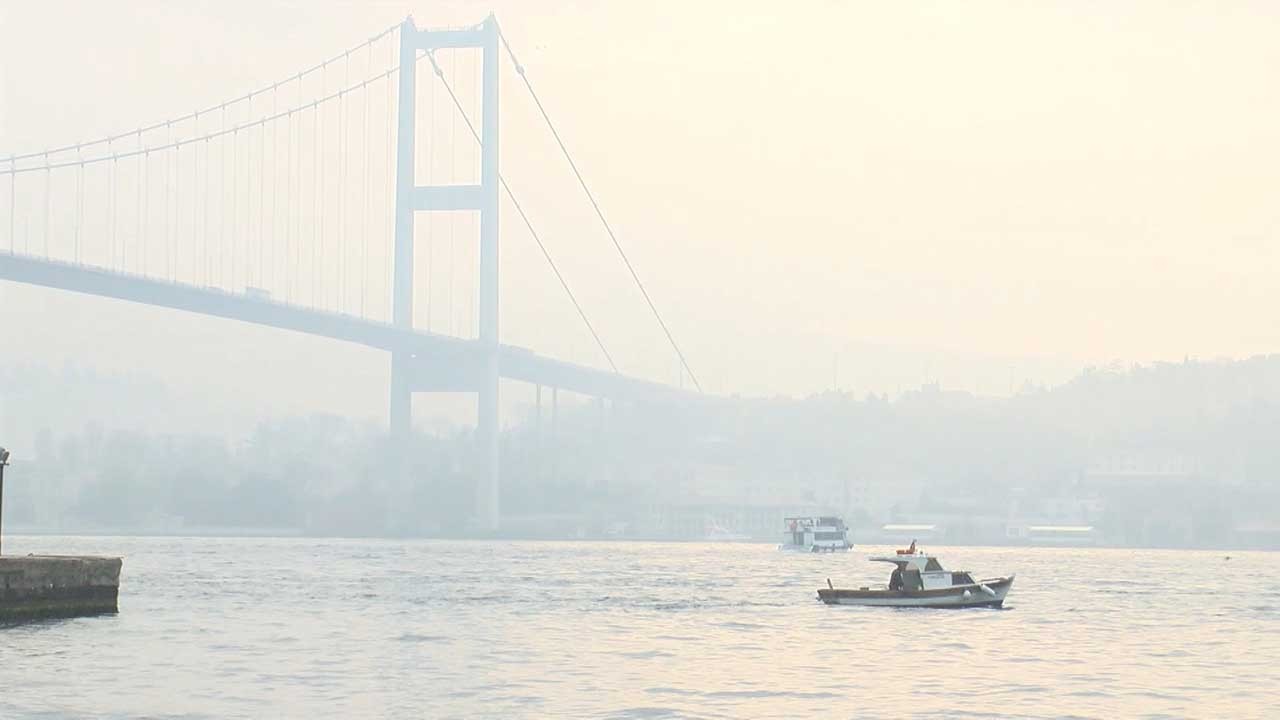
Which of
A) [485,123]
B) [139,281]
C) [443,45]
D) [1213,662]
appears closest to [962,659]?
[1213,662]

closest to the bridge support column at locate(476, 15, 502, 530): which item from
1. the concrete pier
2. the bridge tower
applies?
the bridge tower

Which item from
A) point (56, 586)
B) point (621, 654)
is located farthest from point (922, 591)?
point (56, 586)

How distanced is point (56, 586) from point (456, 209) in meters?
68.4

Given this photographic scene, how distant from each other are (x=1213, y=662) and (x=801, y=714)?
13935 mm

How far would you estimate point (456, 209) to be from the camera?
358 feet

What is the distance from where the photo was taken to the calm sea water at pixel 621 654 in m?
29.1

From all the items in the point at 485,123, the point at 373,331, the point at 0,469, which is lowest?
the point at 0,469

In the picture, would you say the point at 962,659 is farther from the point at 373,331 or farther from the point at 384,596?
the point at 373,331

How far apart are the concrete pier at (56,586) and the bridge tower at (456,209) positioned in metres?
53.0

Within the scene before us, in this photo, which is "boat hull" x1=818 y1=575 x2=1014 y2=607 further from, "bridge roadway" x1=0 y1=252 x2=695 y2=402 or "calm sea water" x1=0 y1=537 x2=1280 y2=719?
"bridge roadway" x1=0 y1=252 x2=695 y2=402

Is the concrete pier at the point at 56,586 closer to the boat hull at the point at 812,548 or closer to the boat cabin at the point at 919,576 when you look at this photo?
the boat cabin at the point at 919,576

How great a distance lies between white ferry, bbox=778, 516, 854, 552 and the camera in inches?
4894

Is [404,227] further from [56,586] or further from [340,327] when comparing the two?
[56,586]

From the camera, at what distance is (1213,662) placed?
3859cm
